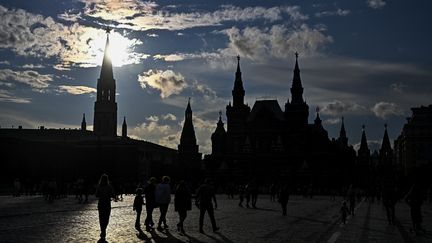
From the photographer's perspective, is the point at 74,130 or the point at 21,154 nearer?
the point at 21,154

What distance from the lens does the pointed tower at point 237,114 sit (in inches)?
5054

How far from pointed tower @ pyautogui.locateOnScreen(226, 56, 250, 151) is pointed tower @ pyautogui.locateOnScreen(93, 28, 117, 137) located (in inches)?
1365

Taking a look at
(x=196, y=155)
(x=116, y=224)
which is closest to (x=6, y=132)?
(x=196, y=155)

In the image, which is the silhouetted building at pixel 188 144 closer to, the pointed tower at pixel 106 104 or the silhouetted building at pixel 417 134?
the pointed tower at pixel 106 104

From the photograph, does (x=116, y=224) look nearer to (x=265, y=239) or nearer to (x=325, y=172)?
(x=265, y=239)

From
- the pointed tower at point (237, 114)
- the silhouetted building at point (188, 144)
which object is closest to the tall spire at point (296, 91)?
the pointed tower at point (237, 114)

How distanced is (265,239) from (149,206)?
17.1 feet

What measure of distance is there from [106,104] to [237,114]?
4094cm

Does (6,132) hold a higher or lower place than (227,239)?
higher

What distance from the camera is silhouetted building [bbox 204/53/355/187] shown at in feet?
397

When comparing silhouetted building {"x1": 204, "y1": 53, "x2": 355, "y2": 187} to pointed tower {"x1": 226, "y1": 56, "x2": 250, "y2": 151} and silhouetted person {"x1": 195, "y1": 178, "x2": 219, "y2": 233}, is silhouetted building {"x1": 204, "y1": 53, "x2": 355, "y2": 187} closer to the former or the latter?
pointed tower {"x1": 226, "y1": 56, "x2": 250, "y2": 151}

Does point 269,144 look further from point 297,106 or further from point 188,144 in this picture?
point 188,144

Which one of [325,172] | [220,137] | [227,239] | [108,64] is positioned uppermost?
[108,64]

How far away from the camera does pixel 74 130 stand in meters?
170
